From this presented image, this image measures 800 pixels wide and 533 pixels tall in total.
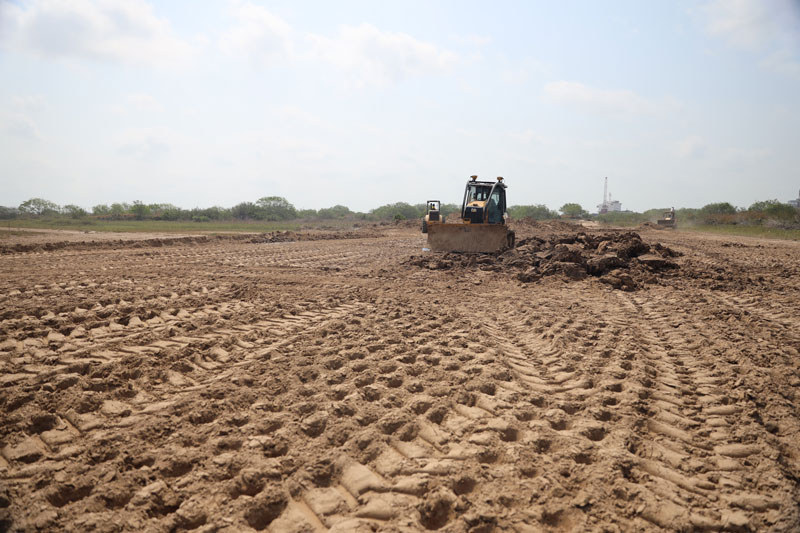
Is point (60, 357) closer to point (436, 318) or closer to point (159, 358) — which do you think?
point (159, 358)

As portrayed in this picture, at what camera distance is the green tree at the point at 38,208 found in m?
40.5

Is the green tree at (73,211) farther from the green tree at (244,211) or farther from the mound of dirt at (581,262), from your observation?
the mound of dirt at (581,262)

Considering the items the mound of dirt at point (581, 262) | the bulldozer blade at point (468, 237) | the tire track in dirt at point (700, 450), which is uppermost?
the bulldozer blade at point (468, 237)

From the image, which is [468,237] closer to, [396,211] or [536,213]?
[536,213]

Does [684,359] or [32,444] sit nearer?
[32,444]

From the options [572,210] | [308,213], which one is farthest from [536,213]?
[308,213]

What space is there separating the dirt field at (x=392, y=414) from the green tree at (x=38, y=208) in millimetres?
44428

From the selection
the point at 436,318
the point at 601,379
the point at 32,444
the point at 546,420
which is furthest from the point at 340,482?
the point at 436,318

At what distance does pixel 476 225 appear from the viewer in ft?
43.2

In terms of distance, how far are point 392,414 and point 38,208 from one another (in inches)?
2078

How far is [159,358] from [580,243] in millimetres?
12265

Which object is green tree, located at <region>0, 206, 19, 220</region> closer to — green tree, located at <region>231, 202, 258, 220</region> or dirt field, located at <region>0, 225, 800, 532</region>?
green tree, located at <region>231, 202, 258, 220</region>

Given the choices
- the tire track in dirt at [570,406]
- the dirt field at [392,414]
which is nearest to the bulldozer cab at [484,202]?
the dirt field at [392,414]

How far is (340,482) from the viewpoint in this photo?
2.45 meters
